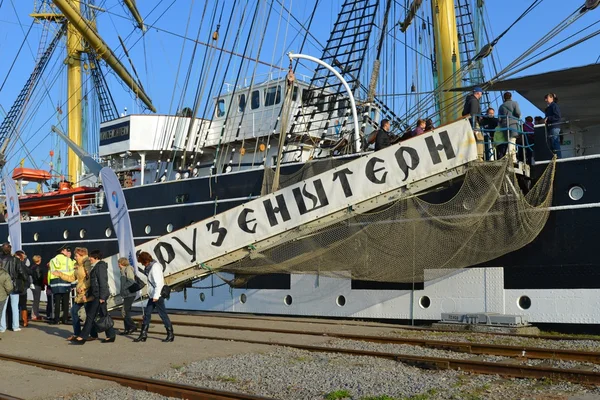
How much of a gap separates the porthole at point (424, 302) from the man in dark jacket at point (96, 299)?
5.05 meters

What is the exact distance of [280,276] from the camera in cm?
1375

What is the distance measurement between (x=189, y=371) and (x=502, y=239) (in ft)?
18.0

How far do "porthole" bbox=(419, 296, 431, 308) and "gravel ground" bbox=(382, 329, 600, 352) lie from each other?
1.06 meters

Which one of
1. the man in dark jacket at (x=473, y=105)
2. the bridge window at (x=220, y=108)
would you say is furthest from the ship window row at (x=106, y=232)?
the man in dark jacket at (x=473, y=105)

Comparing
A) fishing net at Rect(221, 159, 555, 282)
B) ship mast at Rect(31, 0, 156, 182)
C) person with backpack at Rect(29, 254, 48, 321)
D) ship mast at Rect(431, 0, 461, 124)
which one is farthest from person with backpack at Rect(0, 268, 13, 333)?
ship mast at Rect(31, 0, 156, 182)

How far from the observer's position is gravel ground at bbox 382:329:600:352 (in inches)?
351

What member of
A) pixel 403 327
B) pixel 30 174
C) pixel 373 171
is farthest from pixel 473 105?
pixel 30 174

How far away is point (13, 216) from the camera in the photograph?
613 inches

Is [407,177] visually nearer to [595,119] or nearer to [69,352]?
[595,119]

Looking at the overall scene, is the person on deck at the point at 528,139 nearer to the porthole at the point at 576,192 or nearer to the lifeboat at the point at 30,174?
the porthole at the point at 576,192

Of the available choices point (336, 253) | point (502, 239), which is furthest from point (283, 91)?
point (502, 239)

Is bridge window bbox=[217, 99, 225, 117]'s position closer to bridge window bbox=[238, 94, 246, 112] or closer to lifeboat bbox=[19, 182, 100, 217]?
bridge window bbox=[238, 94, 246, 112]

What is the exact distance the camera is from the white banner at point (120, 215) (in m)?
11.2

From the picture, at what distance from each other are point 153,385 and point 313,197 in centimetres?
487
